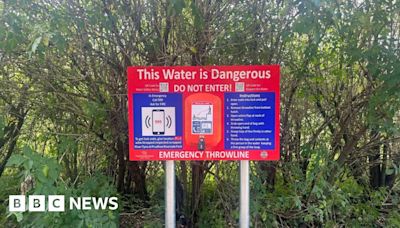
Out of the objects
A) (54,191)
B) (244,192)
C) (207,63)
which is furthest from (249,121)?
(54,191)

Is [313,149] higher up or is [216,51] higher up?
[216,51]

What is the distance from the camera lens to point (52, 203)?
2.31m

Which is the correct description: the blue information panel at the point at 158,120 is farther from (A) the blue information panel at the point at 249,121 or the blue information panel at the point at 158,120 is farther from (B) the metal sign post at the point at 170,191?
(A) the blue information panel at the point at 249,121

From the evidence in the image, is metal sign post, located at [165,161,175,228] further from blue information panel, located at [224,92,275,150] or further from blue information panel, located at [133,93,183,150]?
blue information panel, located at [224,92,275,150]

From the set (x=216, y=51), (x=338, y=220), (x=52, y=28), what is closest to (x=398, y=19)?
(x=216, y=51)

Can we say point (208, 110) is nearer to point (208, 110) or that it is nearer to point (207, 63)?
point (208, 110)

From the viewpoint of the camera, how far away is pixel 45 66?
269 centimetres

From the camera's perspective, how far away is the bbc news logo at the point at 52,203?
2271 mm

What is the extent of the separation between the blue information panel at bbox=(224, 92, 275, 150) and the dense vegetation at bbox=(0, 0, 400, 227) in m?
0.56

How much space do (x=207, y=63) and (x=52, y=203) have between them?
1.31 m

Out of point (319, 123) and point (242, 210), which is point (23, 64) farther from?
point (319, 123)

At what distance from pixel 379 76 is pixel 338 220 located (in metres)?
1.28

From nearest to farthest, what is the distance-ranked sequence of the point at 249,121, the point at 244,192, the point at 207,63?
the point at 249,121
the point at 244,192
the point at 207,63

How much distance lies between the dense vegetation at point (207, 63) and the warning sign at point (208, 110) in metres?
0.43
